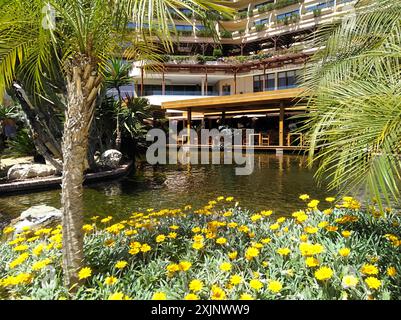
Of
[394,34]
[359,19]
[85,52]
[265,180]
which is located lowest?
[265,180]

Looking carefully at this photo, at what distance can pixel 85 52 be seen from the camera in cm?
245

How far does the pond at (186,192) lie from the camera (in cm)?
717

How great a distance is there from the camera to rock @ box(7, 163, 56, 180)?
396 inches

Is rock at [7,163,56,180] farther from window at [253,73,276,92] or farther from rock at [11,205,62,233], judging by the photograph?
window at [253,73,276,92]

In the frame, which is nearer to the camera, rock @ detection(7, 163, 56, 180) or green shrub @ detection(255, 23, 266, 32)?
rock @ detection(7, 163, 56, 180)

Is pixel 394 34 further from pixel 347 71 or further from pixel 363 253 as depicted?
pixel 363 253

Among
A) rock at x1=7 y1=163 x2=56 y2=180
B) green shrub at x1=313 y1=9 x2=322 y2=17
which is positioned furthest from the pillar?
green shrub at x1=313 y1=9 x2=322 y2=17

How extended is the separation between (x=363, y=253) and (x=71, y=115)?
97.3 inches

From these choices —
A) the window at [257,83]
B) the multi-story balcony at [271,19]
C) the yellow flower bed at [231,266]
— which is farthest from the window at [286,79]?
the yellow flower bed at [231,266]

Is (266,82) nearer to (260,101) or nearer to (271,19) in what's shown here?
(271,19)

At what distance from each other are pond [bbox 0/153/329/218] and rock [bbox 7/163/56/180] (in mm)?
1529

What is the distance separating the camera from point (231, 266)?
2324 millimetres

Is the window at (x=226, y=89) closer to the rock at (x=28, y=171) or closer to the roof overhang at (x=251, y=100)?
the roof overhang at (x=251, y=100)

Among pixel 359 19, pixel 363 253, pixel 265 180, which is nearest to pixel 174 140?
pixel 265 180
